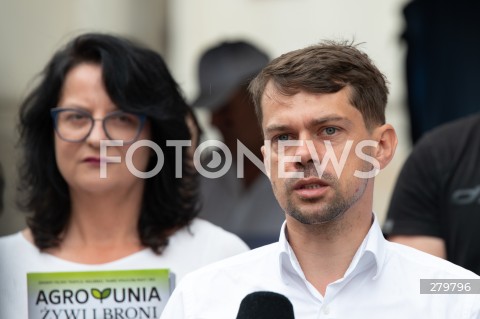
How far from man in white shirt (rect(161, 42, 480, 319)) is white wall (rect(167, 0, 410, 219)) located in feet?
14.8

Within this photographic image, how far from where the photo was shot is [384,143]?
9.58ft

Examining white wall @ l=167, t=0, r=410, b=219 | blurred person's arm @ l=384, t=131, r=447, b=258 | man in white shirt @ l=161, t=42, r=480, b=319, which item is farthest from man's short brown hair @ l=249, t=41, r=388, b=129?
white wall @ l=167, t=0, r=410, b=219

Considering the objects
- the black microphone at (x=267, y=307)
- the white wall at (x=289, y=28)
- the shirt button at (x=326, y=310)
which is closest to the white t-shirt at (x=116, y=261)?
the shirt button at (x=326, y=310)

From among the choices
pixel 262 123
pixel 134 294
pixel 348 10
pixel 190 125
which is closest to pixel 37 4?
pixel 348 10

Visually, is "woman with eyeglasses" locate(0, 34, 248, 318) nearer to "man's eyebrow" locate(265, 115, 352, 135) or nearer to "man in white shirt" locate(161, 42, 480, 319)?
"man in white shirt" locate(161, 42, 480, 319)

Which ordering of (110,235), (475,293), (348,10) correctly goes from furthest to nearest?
(348,10)
(110,235)
(475,293)

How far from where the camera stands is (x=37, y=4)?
336 inches

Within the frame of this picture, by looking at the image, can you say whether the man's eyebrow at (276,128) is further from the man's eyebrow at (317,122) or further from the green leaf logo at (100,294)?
the green leaf logo at (100,294)

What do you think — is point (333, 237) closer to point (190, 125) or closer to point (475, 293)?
point (475, 293)

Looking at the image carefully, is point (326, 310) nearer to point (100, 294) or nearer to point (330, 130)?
point (330, 130)

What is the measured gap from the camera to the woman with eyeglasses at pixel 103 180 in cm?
363

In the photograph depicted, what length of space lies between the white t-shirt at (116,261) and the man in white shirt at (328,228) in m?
0.73

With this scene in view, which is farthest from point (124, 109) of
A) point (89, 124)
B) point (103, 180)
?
point (103, 180)

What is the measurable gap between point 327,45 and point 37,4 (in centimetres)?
594
